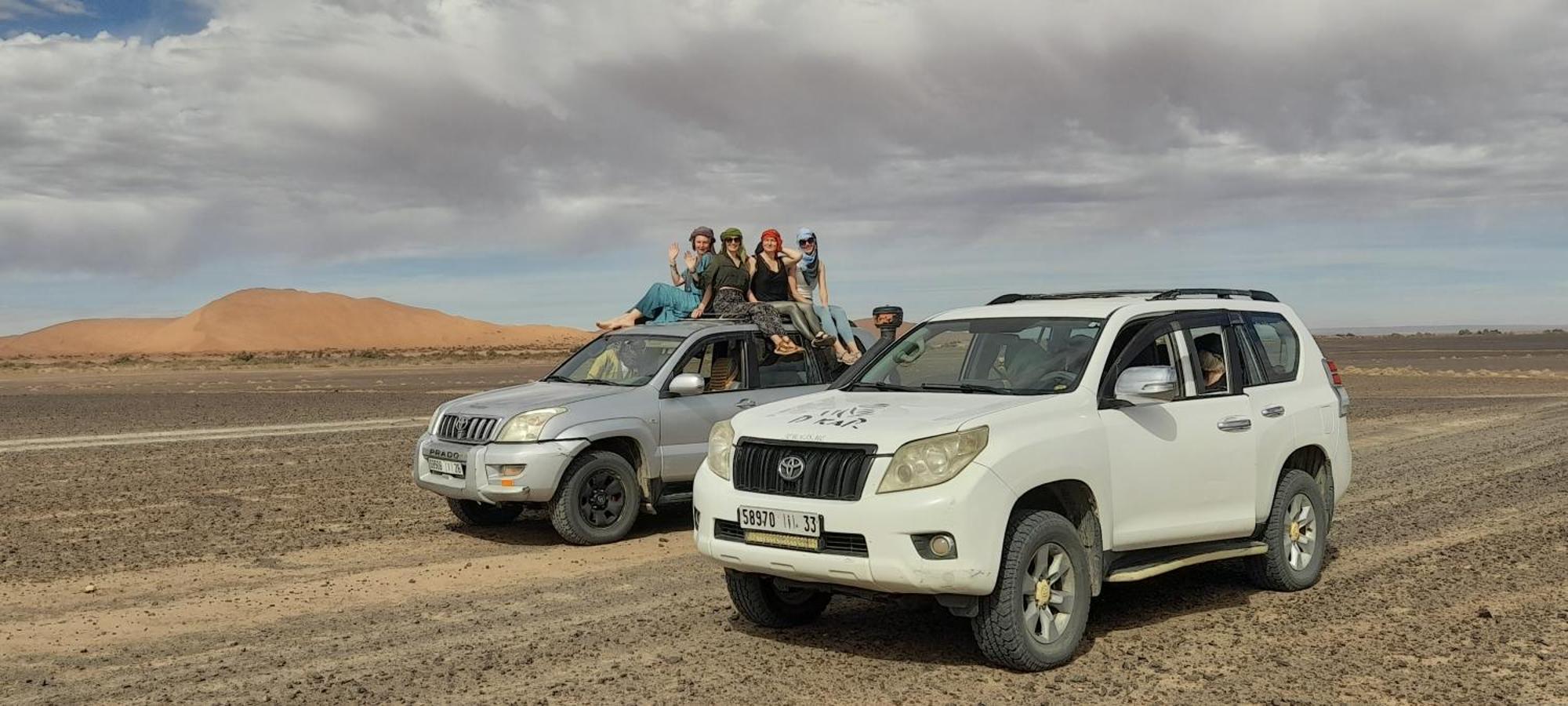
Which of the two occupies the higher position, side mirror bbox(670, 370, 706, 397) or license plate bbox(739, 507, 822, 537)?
side mirror bbox(670, 370, 706, 397)

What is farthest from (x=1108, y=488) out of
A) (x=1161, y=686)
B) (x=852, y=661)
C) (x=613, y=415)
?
(x=613, y=415)

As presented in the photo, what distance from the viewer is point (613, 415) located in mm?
10656

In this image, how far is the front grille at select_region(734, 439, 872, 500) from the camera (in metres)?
6.29

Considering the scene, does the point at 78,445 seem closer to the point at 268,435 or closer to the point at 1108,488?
the point at 268,435

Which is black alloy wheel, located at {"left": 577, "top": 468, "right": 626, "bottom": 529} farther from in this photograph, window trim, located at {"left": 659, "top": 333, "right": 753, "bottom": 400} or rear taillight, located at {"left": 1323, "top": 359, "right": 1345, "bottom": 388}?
rear taillight, located at {"left": 1323, "top": 359, "right": 1345, "bottom": 388}

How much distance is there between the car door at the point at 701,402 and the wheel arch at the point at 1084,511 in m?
4.51

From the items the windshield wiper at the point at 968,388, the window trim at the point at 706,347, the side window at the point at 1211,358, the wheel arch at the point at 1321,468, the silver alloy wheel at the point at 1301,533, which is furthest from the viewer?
the window trim at the point at 706,347

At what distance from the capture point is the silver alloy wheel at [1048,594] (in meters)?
6.40

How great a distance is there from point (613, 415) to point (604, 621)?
3108 millimetres

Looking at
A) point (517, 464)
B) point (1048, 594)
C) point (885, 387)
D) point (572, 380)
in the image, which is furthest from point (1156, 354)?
point (572, 380)

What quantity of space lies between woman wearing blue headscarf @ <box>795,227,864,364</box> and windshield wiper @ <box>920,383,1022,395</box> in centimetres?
518

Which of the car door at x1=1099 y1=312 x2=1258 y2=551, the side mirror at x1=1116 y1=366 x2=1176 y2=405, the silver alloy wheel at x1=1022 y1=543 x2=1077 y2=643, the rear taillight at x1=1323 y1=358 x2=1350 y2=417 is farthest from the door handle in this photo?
the silver alloy wheel at x1=1022 y1=543 x2=1077 y2=643

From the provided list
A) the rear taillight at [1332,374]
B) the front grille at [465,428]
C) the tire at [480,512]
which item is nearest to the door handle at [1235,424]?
the rear taillight at [1332,374]

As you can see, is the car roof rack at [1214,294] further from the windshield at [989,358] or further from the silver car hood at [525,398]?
the silver car hood at [525,398]
